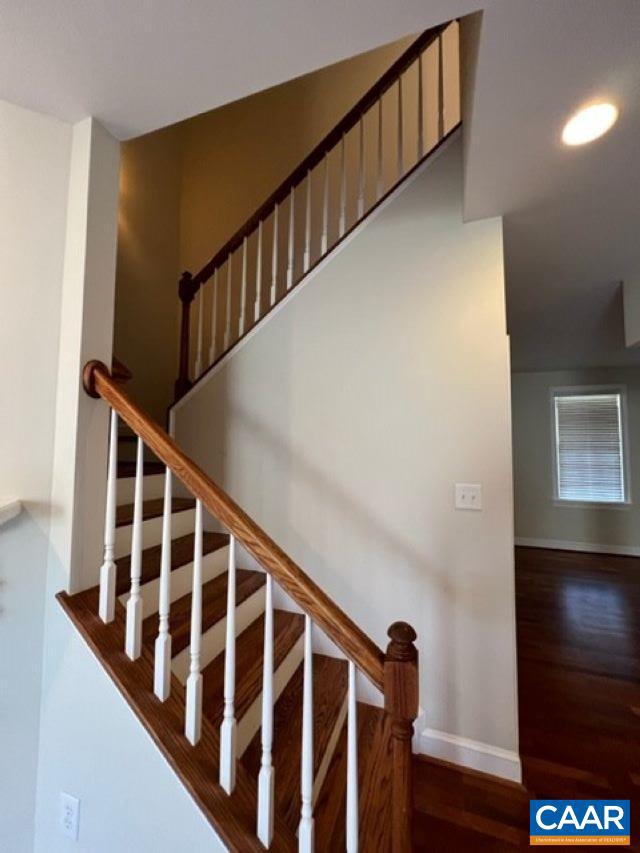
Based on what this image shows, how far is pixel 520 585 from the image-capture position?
3.92 m

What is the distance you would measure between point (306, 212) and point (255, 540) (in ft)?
6.86

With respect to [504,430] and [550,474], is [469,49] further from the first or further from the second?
[550,474]

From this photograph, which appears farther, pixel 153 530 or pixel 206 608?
pixel 153 530

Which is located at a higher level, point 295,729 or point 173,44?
point 173,44

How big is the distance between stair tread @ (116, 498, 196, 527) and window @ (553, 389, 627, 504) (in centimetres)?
522

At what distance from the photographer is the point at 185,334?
2.55m

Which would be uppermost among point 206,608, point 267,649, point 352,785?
point 267,649

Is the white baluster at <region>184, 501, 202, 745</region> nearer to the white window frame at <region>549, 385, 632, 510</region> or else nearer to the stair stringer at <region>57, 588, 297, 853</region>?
the stair stringer at <region>57, 588, 297, 853</region>

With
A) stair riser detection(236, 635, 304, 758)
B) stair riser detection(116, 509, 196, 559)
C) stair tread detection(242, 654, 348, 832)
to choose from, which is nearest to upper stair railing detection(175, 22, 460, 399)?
stair riser detection(116, 509, 196, 559)

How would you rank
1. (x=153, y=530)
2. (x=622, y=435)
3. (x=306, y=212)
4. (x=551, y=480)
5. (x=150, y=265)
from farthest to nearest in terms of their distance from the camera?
(x=551, y=480) < (x=622, y=435) < (x=150, y=265) < (x=306, y=212) < (x=153, y=530)

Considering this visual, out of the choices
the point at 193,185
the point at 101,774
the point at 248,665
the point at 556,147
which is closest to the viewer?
the point at 101,774

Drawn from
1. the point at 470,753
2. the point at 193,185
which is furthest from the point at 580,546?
the point at 193,185

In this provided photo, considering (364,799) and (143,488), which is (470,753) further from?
(143,488)

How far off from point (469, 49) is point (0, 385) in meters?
1.91
